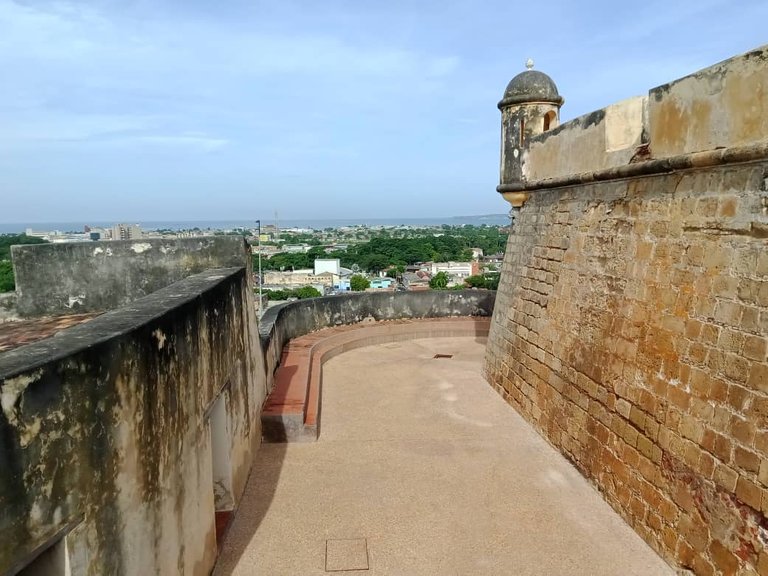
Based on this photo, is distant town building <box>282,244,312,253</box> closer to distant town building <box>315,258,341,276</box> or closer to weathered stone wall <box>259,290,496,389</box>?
distant town building <box>315,258,341,276</box>

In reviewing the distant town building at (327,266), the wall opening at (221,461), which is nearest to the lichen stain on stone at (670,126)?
the wall opening at (221,461)

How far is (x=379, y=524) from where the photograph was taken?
441cm

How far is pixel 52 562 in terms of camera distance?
79.7 inches

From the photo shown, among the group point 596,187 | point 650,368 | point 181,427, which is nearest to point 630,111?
point 596,187

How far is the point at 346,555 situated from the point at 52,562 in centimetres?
239

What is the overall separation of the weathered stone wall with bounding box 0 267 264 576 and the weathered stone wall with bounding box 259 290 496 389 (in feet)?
17.8

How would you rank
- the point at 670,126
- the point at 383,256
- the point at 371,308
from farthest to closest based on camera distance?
the point at 383,256
the point at 371,308
the point at 670,126

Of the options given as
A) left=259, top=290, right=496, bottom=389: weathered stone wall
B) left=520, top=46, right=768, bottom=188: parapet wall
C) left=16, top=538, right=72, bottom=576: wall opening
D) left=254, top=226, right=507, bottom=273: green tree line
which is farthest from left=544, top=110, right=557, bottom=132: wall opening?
left=254, top=226, right=507, bottom=273: green tree line

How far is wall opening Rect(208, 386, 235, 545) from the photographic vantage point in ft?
13.9

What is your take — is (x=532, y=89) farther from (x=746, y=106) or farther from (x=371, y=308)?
(x=371, y=308)

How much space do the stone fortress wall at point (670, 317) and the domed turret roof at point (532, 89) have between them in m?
1.47

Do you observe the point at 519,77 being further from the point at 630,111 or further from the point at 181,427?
the point at 181,427

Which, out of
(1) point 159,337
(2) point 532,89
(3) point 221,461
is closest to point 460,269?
(2) point 532,89

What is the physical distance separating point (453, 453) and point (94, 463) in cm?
427
